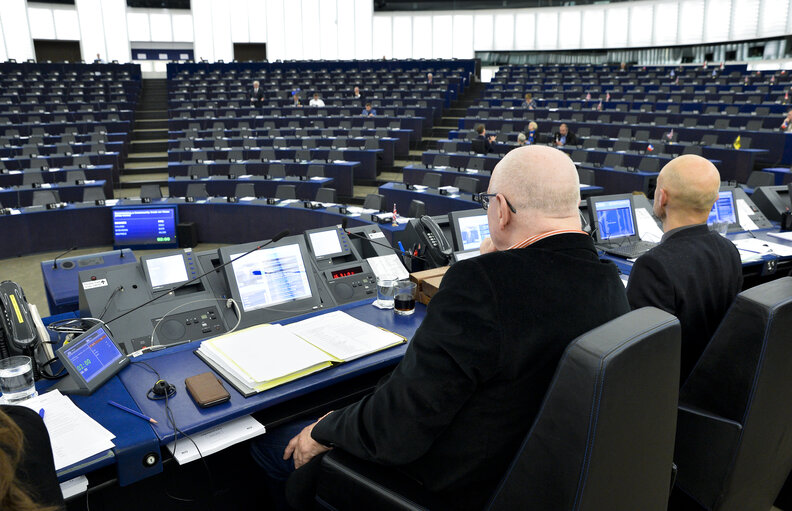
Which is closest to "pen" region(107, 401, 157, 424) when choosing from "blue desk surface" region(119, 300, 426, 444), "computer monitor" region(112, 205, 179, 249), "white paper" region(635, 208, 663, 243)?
"blue desk surface" region(119, 300, 426, 444)

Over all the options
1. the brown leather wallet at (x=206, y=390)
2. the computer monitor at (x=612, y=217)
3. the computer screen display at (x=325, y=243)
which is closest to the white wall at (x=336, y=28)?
the computer monitor at (x=612, y=217)

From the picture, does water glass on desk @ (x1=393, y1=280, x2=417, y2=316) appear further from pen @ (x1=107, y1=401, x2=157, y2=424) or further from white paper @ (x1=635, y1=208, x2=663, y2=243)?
white paper @ (x1=635, y1=208, x2=663, y2=243)

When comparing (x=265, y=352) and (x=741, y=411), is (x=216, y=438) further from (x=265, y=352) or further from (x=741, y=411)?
(x=741, y=411)

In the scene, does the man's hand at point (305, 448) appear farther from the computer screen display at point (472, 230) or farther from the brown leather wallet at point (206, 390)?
the computer screen display at point (472, 230)

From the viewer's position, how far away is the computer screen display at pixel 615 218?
12.3 ft

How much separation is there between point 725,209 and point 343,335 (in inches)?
146

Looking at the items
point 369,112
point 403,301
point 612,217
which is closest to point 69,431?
point 403,301

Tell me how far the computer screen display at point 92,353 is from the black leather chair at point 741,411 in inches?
76.3

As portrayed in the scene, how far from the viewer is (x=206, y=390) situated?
171 cm

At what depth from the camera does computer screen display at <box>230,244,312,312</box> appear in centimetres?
247

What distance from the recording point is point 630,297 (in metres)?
1.88

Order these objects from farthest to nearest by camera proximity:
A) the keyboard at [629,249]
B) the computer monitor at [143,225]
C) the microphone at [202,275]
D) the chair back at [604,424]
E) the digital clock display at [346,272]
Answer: the computer monitor at [143,225] < the keyboard at [629,249] < the digital clock display at [346,272] < the microphone at [202,275] < the chair back at [604,424]

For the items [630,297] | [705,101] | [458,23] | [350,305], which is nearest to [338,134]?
[705,101]

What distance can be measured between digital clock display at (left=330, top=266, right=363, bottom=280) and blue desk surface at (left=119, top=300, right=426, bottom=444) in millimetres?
622
